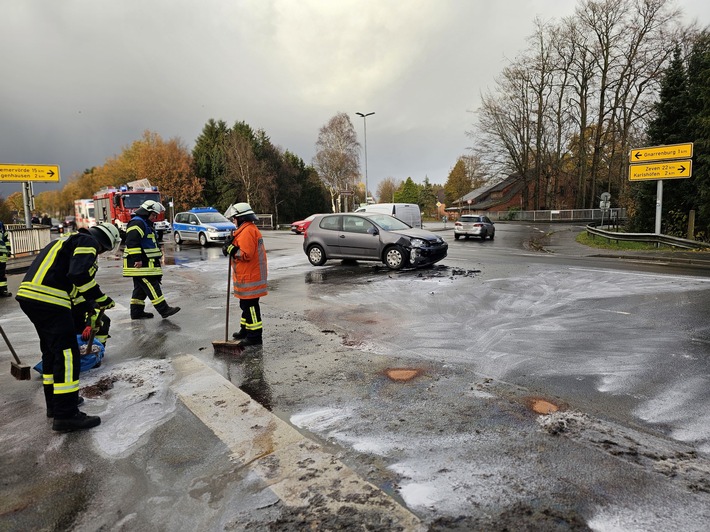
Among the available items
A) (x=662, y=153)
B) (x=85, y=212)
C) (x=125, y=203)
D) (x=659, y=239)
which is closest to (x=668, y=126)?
(x=662, y=153)

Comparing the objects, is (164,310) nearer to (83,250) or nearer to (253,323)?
(253,323)

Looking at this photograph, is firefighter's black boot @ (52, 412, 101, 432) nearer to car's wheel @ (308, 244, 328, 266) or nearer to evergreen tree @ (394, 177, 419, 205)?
car's wheel @ (308, 244, 328, 266)

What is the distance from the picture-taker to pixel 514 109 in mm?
47312

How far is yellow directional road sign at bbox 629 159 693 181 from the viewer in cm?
1739

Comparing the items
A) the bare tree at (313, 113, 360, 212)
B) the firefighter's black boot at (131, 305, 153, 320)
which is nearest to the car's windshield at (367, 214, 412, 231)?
the firefighter's black boot at (131, 305, 153, 320)

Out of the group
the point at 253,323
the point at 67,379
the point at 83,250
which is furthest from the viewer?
the point at 253,323

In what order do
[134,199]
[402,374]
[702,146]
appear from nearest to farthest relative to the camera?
[402,374] → [702,146] → [134,199]

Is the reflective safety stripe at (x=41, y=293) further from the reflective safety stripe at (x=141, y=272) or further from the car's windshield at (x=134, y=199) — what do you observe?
the car's windshield at (x=134, y=199)

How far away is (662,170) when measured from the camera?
1800cm

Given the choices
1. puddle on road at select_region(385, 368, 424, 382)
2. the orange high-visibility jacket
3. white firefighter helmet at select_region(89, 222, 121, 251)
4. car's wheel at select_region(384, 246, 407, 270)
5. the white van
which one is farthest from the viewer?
the white van

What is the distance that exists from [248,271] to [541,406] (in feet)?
12.3

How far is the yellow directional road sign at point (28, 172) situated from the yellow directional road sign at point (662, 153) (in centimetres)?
2846

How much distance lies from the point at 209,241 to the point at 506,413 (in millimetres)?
20120

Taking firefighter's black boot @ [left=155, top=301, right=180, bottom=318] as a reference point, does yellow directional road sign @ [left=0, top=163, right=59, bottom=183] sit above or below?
above
